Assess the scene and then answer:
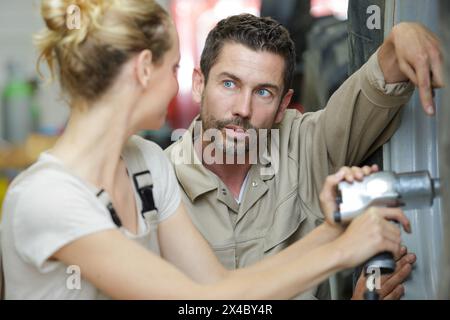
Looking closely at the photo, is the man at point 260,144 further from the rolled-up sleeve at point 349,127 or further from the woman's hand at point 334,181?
the woman's hand at point 334,181

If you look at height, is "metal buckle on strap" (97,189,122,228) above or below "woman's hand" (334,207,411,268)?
above

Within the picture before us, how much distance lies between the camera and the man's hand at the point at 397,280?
170 cm

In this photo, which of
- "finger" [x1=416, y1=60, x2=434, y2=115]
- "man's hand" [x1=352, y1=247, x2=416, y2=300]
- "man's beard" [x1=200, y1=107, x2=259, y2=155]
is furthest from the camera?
"man's beard" [x1=200, y1=107, x2=259, y2=155]

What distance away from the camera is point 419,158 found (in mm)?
1835

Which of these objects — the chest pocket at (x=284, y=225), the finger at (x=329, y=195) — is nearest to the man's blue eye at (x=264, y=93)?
the chest pocket at (x=284, y=225)

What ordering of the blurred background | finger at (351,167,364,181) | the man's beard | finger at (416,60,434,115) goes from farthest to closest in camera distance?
the blurred background
the man's beard
finger at (416,60,434,115)
finger at (351,167,364,181)

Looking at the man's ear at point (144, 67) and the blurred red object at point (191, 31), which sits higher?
the blurred red object at point (191, 31)

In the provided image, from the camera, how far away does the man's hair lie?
6.22ft

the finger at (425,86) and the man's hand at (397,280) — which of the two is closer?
the finger at (425,86)

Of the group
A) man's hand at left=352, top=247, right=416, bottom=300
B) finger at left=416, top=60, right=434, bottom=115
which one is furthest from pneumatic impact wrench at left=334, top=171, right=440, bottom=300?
man's hand at left=352, top=247, right=416, bottom=300

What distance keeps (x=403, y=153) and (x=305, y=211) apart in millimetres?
291

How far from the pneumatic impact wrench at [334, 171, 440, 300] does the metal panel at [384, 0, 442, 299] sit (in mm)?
375

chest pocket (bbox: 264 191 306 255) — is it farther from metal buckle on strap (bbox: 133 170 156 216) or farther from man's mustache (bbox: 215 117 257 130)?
metal buckle on strap (bbox: 133 170 156 216)

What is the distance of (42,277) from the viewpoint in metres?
1.31
